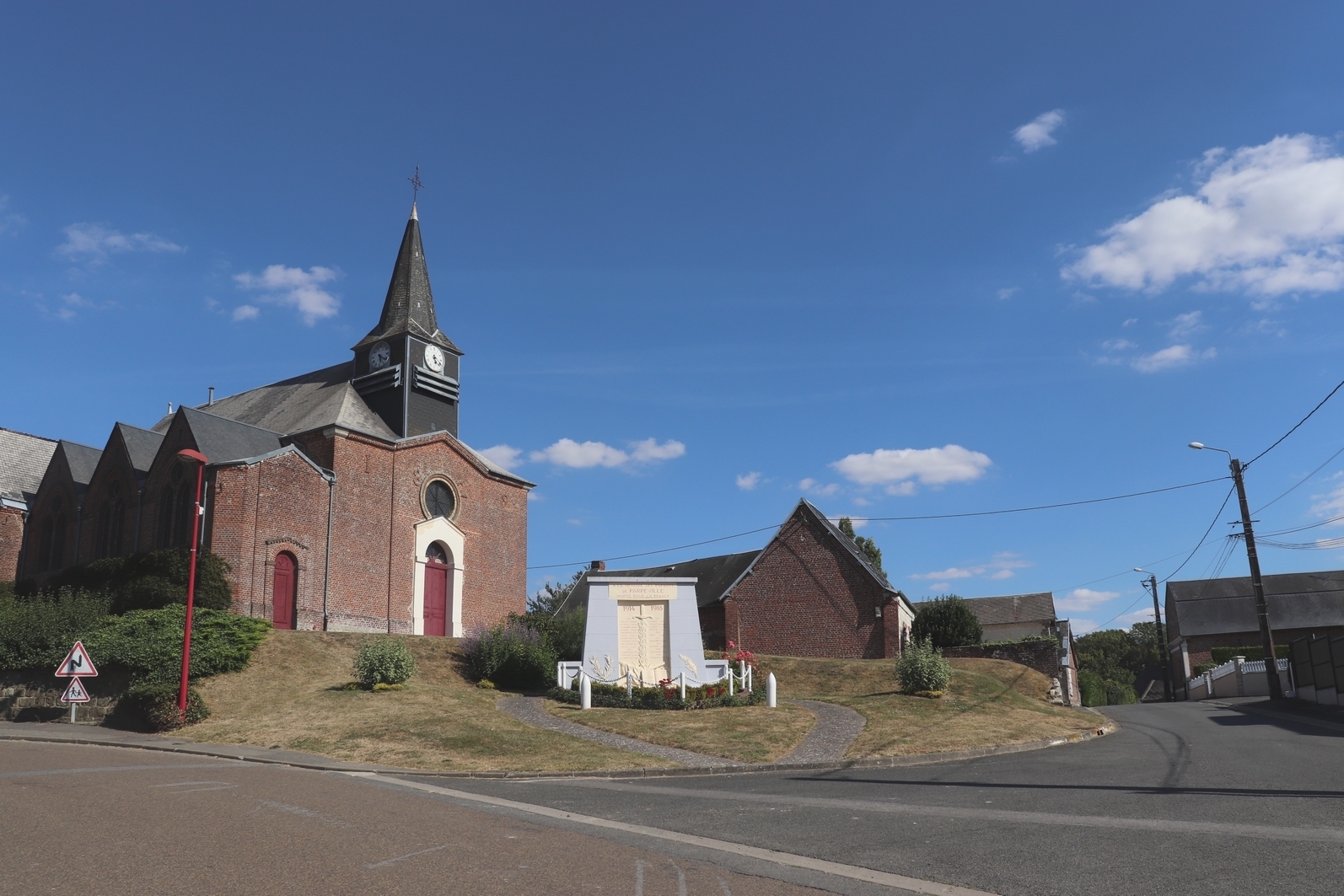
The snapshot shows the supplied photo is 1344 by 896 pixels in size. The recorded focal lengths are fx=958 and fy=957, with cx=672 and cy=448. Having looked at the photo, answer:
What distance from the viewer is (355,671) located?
23547mm

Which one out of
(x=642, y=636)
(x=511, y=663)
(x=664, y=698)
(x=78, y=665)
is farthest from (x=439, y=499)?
(x=664, y=698)

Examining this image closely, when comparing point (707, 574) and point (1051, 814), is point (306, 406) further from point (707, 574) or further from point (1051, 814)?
point (1051, 814)

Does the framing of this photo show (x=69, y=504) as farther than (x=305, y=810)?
Yes

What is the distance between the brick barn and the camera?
35.1 metres

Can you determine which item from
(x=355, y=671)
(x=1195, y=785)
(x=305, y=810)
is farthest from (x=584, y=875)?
(x=355, y=671)

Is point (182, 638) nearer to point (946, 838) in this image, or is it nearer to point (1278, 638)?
point (946, 838)

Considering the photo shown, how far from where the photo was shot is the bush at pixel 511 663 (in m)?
27.3

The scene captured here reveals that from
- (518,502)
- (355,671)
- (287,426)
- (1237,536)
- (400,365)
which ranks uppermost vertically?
Answer: (400,365)

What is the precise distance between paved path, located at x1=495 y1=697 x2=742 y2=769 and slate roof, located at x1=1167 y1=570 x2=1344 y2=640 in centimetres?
4513

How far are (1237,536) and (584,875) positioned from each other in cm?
3216

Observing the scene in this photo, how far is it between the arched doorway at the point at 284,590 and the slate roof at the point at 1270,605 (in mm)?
47514

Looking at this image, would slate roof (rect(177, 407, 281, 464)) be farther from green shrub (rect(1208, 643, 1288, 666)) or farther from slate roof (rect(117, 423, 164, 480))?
green shrub (rect(1208, 643, 1288, 666))

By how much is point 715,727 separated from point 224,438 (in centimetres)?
2192

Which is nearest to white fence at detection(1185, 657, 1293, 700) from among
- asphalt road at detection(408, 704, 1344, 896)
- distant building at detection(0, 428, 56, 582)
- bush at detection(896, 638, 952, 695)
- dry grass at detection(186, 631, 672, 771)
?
bush at detection(896, 638, 952, 695)
